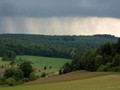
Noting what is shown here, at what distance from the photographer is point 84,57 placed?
130500mm

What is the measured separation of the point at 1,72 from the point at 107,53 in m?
47.6

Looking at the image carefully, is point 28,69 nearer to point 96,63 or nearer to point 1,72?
point 1,72

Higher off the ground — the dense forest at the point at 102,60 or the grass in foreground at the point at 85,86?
the dense forest at the point at 102,60

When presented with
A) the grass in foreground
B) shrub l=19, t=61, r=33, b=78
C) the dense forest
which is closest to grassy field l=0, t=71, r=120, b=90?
the grass in foreground

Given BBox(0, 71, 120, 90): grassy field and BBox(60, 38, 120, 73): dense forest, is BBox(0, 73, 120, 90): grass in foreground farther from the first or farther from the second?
BBox(60, 38, 120, 73): dense forest

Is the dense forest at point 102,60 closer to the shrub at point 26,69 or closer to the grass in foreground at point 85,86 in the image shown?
the shrub at point 26,69

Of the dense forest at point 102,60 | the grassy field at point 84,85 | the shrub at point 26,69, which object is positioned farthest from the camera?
the shrub at point 26,69

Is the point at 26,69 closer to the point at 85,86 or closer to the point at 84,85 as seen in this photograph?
the point at 84,85

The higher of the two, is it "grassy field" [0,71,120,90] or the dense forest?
the dense forest

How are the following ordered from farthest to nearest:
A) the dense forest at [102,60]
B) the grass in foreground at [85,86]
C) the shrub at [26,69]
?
the shrub at [26,69]
the dense forest at [102,60]
the grass in foreground at [85,86]

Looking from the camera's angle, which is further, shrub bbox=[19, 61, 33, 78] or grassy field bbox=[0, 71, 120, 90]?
shrub bbox=[19, 61, 33, 78]

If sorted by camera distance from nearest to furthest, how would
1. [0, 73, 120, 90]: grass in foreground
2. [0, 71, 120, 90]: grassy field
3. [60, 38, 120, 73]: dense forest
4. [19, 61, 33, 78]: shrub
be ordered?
1. [0, 73, 120, 90]: grass in foreground
2. [0, 71, 120, 90]: grassy field
3. [60, 38, 120, 73]: dense forest
4. [19, 61, 33, 78]: shrub

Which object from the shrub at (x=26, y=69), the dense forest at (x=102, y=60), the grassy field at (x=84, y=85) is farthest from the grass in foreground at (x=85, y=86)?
the shrub at (x=26, y=69)

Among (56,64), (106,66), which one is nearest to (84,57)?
(106,66)
